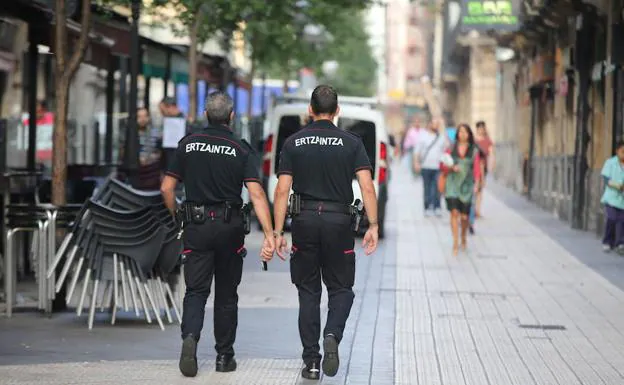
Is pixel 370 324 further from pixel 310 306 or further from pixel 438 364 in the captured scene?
pixel 310 306

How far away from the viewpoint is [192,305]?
987cm

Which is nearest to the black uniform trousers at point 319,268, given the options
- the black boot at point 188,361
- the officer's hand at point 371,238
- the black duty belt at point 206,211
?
the officer's hand at point 371,238

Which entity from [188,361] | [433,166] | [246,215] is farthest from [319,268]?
[433,166]

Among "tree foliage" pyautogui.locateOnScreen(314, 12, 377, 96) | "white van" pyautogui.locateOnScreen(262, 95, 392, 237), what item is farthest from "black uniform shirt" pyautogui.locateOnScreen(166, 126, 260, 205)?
"tree foliage" pyautogui.locateOnScreen(314, 12, 377, 96)

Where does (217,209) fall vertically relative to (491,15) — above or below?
below

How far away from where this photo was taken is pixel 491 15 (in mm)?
36219

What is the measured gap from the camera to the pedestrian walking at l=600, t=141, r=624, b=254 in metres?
20.1

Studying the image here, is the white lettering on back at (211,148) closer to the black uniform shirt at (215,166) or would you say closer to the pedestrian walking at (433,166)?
the black uniform shirt at (215,166)

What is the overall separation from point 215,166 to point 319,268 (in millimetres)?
895

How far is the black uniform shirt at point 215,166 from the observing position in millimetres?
9891

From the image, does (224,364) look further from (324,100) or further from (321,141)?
(324,100)

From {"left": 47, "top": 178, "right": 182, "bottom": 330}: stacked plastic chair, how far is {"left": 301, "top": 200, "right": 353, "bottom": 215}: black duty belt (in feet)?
8.00

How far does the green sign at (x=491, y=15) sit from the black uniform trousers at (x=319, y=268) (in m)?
26.6

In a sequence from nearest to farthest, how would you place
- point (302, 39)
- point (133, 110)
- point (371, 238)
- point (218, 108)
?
point (371, 238) < point (218, 108) < point (133, 110) < point (302, 39)
